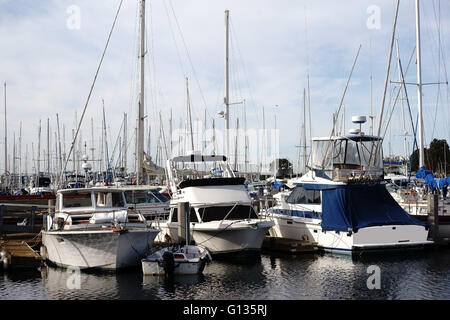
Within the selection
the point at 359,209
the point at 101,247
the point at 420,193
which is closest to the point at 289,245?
the point at 359,209

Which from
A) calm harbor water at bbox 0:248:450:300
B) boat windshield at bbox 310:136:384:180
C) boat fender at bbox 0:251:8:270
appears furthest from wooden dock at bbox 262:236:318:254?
boat fender at bbox 0:251:8:270

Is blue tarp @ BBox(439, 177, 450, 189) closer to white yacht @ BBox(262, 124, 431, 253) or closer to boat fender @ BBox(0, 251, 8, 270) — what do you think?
white yacht @ BBox(262, 124, 431, 253)

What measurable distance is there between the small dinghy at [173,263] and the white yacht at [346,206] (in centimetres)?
757

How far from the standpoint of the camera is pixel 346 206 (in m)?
24.9

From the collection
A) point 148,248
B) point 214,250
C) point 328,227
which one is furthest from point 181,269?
point 328,227

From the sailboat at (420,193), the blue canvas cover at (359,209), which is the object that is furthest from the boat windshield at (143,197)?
the sailboat at (420,193)

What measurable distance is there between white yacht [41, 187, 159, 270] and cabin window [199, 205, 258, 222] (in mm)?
3409

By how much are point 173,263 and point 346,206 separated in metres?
9.38

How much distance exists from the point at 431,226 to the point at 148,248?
1435 centimetres

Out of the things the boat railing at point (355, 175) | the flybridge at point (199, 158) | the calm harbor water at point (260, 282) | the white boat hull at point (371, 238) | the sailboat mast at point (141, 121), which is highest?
the sailboat mast at point (141, 121)

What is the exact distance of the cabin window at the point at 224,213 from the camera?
24594 mm

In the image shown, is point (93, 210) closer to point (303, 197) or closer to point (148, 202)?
point (148, 202)

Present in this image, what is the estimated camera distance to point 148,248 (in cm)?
2169

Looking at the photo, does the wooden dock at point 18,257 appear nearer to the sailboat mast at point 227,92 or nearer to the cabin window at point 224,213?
the cabin window at point 224,213
